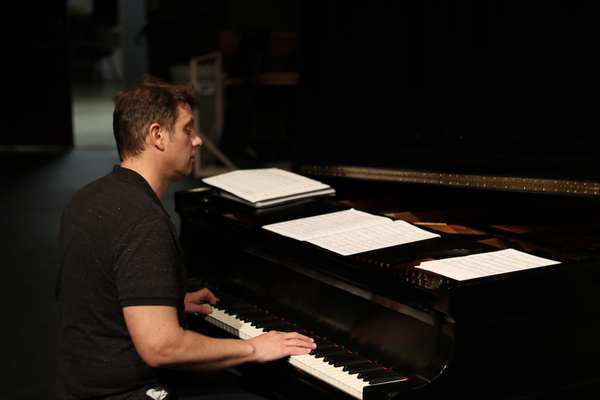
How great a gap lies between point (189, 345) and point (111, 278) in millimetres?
215

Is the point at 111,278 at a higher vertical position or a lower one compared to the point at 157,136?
lower

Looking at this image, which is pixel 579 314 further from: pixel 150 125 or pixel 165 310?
pixel 150 125

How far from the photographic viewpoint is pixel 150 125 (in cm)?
143

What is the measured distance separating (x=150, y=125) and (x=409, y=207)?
1.18 m

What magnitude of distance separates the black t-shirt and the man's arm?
33 millimetres

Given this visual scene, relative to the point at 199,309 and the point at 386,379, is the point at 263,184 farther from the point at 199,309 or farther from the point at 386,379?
the point at 386,379

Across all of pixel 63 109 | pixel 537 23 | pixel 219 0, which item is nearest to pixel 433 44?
pixel 537 23

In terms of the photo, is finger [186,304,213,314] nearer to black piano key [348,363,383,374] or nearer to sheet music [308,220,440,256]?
sheet music [308,220,440,256]

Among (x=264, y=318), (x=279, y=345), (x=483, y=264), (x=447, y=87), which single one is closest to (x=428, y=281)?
(x=483, y=264)

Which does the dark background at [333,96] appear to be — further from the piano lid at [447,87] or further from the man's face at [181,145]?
the man's face at [181,145]

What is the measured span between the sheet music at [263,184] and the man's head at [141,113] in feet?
1.81

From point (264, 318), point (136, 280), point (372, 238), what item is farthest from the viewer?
point (264, 318)

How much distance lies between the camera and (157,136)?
4.74 ft

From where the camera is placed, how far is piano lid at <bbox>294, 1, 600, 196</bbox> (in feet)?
7.80
